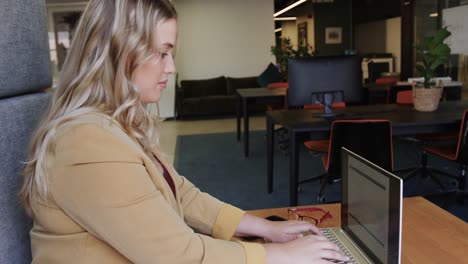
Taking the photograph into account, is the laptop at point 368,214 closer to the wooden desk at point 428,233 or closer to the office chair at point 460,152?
the wooden desk at point 428,233

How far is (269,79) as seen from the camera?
7.40 metres

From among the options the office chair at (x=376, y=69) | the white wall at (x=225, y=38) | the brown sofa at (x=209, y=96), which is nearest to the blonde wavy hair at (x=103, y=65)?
the office chair at (x=376, y=69)

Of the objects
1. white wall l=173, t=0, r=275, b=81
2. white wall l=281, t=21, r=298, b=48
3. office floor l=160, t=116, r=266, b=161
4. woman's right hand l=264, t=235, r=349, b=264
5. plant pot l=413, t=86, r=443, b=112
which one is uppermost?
white wall l=281, t=21, r=298, b=48

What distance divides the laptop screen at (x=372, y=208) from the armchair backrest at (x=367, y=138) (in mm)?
1761

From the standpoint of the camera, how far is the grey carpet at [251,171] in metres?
3.87

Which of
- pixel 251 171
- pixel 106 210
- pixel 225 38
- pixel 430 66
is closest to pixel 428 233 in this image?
pixel 106 210

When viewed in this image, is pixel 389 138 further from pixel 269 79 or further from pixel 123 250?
pixel 269 79

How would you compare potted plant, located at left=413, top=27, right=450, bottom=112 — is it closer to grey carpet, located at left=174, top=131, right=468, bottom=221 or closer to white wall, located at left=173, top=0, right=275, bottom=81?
grey carpet, located at left=174, top=131, right=468, bottom=221

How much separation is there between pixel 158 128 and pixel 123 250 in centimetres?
41

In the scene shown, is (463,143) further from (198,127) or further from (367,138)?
(198,127)

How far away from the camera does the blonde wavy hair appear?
2.82ft

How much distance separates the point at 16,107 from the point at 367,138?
2.37 m

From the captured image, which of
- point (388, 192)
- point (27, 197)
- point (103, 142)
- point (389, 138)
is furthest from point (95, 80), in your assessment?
point (389, 138)

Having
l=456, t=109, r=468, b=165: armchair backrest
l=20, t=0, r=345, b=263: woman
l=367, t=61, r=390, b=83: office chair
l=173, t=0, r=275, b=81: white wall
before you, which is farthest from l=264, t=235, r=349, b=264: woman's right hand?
l=173, t=0, r=275, b=81: white wall
